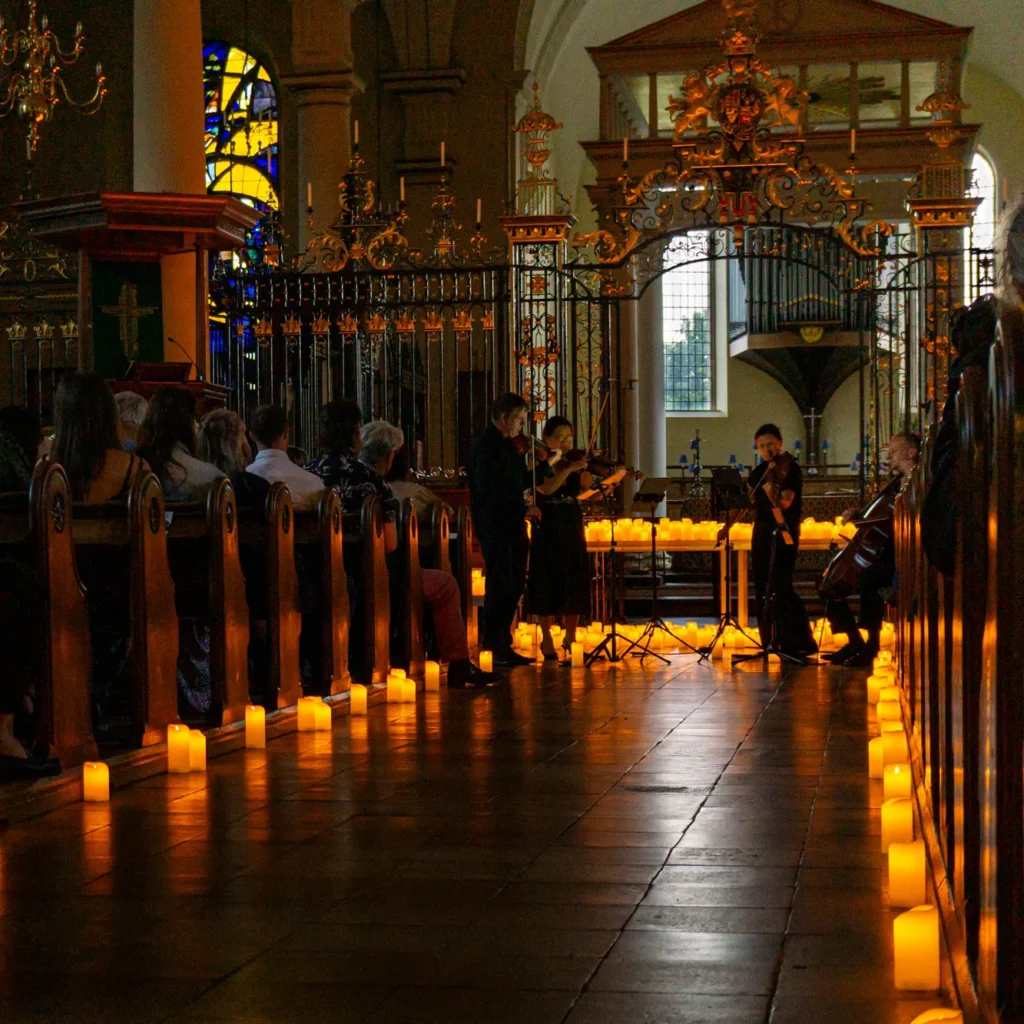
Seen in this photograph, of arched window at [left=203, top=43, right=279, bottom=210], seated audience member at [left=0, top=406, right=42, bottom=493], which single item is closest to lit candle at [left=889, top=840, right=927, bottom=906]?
seated audience member at [left=0, top=406, right=42, bottom=493]

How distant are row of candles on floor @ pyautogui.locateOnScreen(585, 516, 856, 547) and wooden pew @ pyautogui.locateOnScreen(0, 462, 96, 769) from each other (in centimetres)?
647

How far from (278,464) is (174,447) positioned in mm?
885

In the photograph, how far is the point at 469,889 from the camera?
388 centimetres

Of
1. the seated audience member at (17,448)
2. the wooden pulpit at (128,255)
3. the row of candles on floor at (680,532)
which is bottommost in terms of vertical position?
the row of candles on floor at (680,532)

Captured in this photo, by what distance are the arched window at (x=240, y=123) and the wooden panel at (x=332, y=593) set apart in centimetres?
1255

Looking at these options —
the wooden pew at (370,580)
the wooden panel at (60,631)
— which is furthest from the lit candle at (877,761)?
the wooden pew at (370,580)

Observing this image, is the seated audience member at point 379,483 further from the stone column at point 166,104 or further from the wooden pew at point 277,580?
the stone column at point 166,104

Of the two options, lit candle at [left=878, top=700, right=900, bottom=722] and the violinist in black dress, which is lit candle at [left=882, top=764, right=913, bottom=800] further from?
the violinist in black dress

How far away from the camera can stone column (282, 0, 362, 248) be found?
1642cm

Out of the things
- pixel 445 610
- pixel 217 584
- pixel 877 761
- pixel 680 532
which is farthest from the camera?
pixel 680 532

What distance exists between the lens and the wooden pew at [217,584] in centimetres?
655

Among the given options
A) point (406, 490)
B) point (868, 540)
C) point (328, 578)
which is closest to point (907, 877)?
point (328, 578)

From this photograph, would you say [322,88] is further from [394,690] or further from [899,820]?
[899,820]

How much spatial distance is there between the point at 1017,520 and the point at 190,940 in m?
2.09
